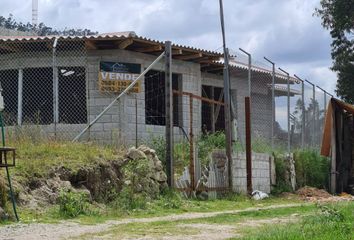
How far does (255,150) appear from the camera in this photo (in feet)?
57.0

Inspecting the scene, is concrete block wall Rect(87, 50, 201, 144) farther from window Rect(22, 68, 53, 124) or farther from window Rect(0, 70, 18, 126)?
window Rect(0, 70, 18, 126)

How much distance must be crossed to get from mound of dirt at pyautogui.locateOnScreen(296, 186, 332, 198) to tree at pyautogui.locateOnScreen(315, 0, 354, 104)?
9.90 m

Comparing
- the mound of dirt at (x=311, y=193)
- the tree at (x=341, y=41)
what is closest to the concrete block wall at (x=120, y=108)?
the mound of dirt at (x=311, y=193)

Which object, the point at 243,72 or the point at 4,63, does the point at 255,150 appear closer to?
the point at 243,72

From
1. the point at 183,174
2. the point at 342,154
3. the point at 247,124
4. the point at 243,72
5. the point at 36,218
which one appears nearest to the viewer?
the point at 36,218

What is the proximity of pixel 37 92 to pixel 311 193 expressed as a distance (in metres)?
8.60

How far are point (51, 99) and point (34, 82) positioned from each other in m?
0.69

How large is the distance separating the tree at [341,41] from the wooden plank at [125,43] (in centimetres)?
1364

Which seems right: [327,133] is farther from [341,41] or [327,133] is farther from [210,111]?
[341,41]

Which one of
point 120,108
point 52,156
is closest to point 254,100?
point 120,108

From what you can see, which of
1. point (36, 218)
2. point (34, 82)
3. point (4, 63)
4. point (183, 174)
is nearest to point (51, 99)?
point (34, 82)

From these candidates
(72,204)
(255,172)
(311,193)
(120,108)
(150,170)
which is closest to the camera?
(72,204)

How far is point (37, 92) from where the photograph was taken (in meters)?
16.9

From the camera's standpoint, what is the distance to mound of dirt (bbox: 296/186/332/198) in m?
17.5
